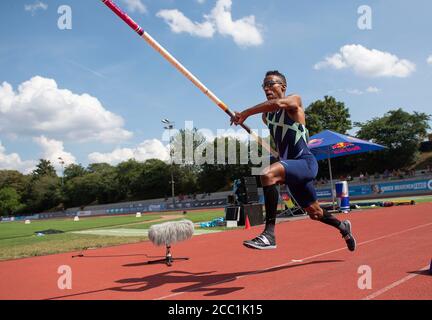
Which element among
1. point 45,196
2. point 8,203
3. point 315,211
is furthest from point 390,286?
point 8,203

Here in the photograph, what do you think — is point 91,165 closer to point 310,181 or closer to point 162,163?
point 162,163

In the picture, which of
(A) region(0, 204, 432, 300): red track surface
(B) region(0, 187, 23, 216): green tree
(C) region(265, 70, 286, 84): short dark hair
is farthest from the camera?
(B) region(0, 187, 23, 216): green tree

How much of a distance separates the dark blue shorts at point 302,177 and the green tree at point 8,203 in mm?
111003

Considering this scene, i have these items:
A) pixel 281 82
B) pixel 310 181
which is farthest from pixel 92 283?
pixel 281 82

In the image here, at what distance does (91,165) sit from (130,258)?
383 ft

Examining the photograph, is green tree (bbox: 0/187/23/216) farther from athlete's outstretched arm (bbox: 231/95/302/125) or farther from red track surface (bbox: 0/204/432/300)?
athlete's outstretched arm (bbox: 231/95/302/125)

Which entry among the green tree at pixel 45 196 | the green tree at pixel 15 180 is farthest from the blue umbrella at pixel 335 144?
the green tree at pixel 15 180

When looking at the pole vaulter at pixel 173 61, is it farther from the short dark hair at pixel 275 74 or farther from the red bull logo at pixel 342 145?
the red bull logo at pixel 342 145

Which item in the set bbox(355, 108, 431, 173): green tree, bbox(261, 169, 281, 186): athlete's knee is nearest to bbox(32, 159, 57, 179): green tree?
bbox(355, 108, 431, 173): green tree

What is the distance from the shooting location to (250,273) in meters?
5.75

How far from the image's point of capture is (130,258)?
8.99 m

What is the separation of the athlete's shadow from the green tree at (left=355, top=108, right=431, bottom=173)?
47870mm

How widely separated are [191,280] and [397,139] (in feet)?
164

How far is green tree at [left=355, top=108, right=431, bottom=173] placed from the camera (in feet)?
160
